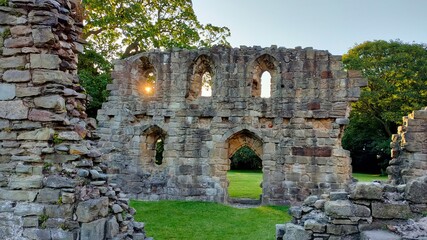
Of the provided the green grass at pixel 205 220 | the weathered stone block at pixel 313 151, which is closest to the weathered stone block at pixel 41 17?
the green grass at pixel 205 220

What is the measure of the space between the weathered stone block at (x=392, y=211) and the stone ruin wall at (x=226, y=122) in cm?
677

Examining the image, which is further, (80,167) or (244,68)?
(244,68)

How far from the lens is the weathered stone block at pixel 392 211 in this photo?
17.6 feet

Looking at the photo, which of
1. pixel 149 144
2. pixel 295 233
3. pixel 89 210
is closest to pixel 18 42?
pixel 89 210

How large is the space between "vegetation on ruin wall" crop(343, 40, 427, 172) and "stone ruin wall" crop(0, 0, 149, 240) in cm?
2655

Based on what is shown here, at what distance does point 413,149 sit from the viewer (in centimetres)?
1046

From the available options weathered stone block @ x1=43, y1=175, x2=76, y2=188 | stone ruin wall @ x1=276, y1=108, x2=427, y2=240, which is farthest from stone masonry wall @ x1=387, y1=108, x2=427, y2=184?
weathered stone block @ x1=43, y1=175, x2=76, y2=188

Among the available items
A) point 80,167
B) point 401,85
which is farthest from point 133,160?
point 401,85

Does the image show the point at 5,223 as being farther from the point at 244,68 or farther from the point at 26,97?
the point at 244,68

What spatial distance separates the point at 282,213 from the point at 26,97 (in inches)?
324

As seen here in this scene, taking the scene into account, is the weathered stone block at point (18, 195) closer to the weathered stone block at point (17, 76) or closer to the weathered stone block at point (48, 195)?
A: the weathered stone block at point (48, 195)

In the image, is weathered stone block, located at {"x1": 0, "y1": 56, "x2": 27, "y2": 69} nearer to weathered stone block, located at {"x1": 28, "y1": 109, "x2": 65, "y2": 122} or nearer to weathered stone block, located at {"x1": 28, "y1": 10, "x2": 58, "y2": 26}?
weathered stone block, located at {"x1": 28, "y1": 10, "x2": 58, "y2": 26}

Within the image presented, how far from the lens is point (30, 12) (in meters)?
5.28

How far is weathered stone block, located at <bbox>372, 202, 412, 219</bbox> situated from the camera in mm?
5359
